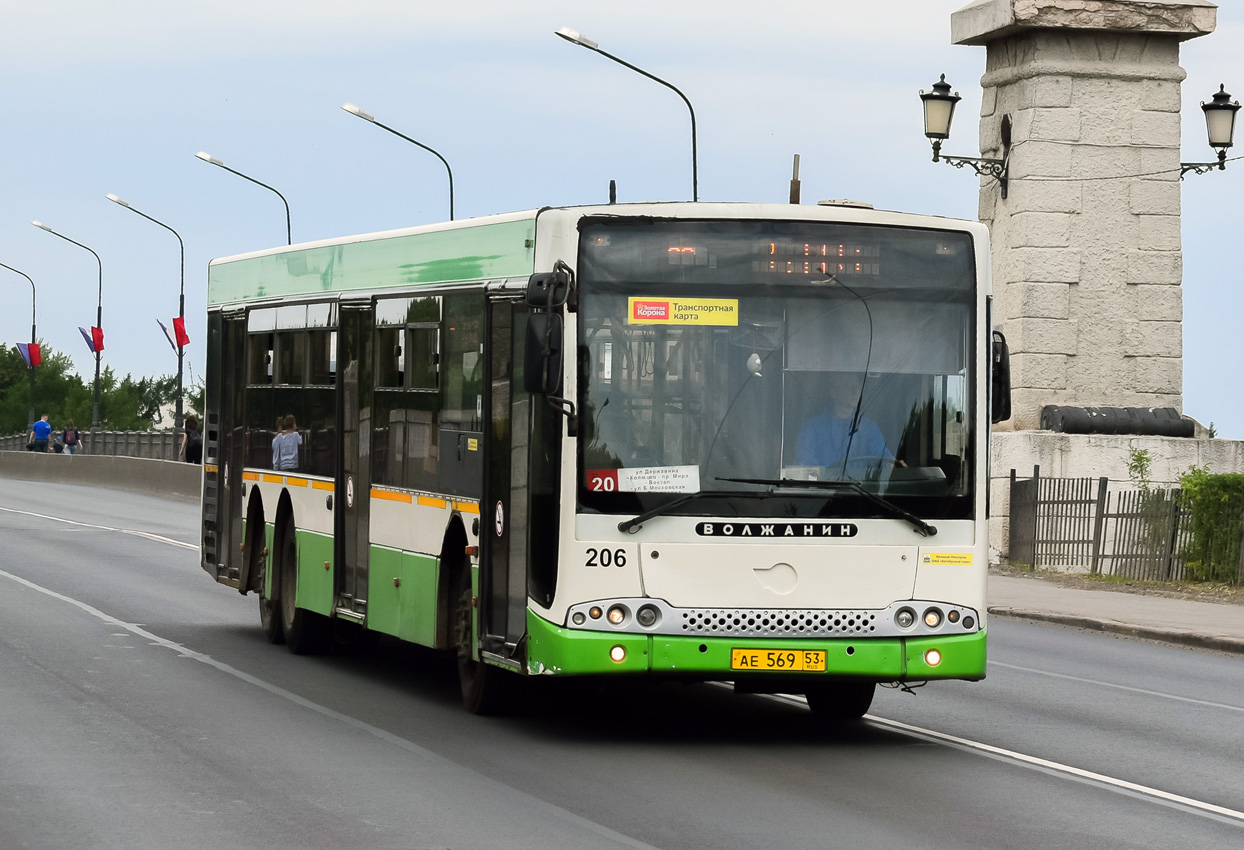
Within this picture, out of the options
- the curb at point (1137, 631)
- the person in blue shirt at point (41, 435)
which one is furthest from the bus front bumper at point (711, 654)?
the person in blue shirt at point (41, 435)

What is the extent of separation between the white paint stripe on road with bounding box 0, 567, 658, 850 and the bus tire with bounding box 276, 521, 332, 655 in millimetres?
696

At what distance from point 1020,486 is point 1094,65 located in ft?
17.9

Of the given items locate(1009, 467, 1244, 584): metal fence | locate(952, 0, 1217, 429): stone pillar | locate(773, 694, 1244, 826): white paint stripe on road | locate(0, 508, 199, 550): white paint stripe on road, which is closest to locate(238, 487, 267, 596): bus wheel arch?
locate(773, 694, 1244, 826): white paint stripe on road

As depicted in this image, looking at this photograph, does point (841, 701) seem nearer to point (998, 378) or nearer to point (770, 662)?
point (770, 662)

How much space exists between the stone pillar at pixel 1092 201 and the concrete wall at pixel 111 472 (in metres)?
19.3

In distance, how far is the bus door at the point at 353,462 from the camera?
14648 mm

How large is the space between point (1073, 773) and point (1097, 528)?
1691 centimetres

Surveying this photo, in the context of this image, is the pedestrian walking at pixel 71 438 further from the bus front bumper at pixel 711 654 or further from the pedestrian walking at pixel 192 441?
the bus front bumper at pixel 711 654

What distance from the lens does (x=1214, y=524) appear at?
25562 millimetres

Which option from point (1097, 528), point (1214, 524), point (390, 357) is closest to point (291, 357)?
point (390, 357)

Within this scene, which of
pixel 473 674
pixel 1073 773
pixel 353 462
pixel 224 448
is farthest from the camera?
pixel 224 448

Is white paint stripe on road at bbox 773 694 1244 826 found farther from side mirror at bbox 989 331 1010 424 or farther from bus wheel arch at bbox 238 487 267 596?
bus wheel arch at bbox 238 487 267 596

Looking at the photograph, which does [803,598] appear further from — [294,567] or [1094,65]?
[1094,65]

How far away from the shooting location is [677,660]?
11.4 metres
